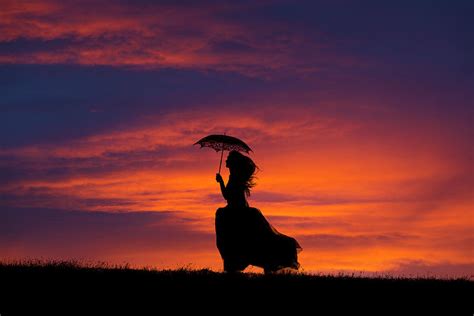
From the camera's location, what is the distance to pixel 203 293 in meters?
18.7

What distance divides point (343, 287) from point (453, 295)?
9.47 feet

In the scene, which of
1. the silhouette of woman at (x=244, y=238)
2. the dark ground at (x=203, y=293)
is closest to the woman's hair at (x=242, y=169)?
the silhouette of woman at (x=244, y=238)

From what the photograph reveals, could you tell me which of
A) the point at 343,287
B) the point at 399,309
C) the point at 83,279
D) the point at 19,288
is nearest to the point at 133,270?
the point at 83,279

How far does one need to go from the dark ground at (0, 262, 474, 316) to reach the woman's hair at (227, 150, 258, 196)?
335 centimetres

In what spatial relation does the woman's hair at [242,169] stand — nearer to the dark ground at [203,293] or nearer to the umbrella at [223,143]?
the umbrella at [223,143]

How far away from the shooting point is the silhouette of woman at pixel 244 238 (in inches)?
922

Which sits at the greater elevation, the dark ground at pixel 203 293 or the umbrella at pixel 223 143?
the umbrella at pixel 223 143

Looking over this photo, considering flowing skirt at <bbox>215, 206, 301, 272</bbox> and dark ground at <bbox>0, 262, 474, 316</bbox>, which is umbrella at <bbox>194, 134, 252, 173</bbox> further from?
dark ground at <bbox>0, 262, 474, 316</bbox>

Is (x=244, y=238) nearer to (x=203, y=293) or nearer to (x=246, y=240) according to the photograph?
(x=246, y=240)

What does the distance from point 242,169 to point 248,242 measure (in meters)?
2.23

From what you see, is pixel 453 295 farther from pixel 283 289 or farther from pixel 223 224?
pixel 223 224

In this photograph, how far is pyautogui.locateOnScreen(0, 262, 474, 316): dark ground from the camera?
17781 millimetres

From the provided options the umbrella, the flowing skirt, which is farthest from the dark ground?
the umbrella

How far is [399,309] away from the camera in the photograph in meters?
18.8
